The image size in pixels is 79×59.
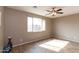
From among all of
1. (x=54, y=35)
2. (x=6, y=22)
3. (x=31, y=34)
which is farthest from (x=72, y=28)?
(x=6, y=22)

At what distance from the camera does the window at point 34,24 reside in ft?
16.4

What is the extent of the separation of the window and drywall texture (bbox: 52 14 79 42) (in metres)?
1.29

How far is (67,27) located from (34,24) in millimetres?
2510

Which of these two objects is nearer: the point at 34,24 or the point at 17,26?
the point at 17,26

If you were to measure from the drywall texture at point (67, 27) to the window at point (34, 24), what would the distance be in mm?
1290

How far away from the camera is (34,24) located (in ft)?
18.1

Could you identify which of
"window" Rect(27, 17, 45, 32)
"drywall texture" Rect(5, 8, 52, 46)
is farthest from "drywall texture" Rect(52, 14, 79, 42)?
"drywall texture" Rect(5, 8, 52, 46)

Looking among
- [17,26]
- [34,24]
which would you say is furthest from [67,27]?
[17,26]

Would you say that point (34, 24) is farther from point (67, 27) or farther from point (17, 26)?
point (67, 27)

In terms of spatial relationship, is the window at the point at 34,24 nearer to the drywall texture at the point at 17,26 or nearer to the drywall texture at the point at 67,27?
the drywall texture at the point at 17,26

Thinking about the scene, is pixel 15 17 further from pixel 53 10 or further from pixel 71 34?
pixel 71 34

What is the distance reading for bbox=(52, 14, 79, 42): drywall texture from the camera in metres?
5.31

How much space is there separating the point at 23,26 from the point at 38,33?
156cm

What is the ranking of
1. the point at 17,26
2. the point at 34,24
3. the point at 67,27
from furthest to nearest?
the point at 67,27
the point at 34,24
the point at 17,26
